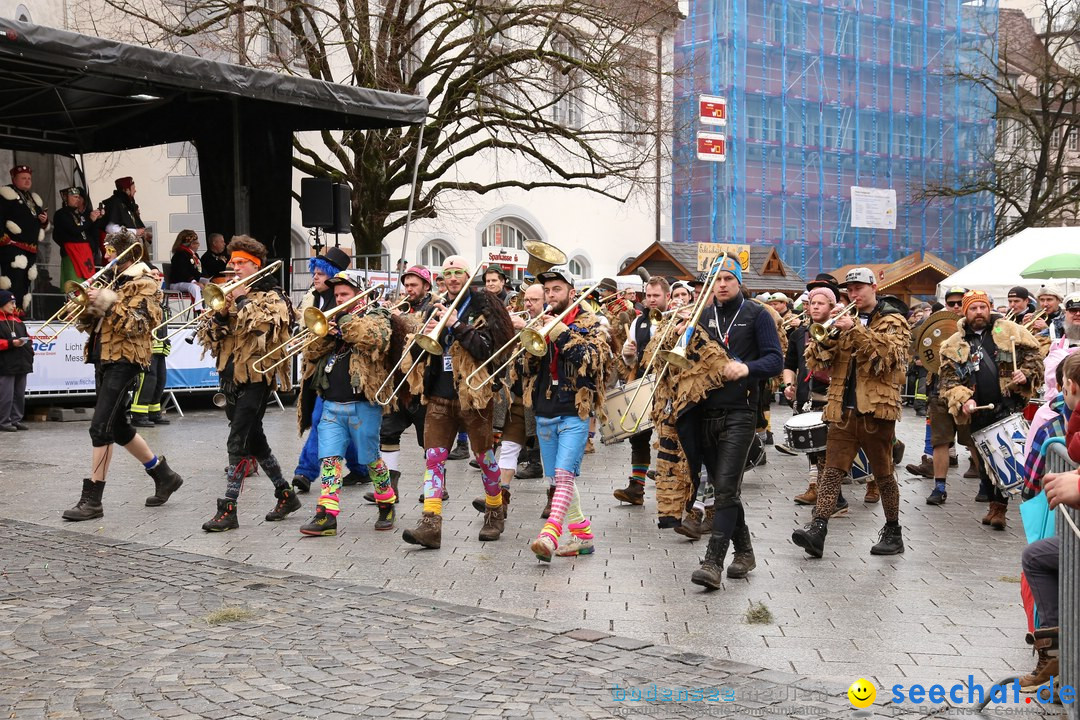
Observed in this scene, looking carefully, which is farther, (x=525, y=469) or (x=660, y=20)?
(x=660, y=20)

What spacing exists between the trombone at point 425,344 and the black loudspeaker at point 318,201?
32.4 feet

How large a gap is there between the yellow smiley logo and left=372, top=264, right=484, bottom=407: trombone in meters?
3.63

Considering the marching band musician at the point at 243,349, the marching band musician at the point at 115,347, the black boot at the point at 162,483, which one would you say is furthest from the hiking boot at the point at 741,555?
the black boot at the point at 162,483

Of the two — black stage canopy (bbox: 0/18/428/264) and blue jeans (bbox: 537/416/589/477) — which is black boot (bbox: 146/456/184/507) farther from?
black stage canopy (bbox: 0/18/428/264)

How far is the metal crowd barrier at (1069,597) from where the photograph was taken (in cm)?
451

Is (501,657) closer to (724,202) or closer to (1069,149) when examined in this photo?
(724,202)

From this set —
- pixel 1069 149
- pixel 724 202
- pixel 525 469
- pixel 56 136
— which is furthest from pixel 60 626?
pixel 1069 149

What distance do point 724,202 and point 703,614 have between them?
36.1m

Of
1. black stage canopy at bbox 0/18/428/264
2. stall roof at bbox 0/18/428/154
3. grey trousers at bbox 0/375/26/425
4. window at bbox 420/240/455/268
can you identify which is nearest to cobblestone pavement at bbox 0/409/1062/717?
grey trousers at bbox 0/375/26/425

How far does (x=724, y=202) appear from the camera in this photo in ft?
137

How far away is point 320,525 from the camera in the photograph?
27.9ft

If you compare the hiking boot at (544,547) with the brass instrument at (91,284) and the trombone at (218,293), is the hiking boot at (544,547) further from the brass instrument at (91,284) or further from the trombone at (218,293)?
the brass instrument at (91,284)

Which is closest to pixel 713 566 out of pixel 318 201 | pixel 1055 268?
pixel 318 201

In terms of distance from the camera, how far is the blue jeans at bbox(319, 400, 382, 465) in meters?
8.48
